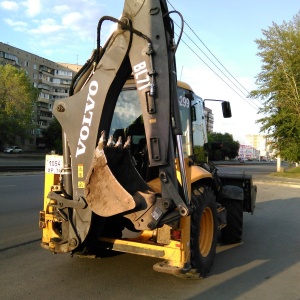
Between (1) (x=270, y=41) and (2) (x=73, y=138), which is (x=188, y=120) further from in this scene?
(1) (x=270, y=41)

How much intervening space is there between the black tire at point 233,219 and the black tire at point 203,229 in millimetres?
1815

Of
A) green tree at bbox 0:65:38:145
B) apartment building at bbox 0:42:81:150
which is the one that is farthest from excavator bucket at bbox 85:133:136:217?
apartment building at bbox 0:42:81:150

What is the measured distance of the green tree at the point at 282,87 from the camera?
3456 centimetres

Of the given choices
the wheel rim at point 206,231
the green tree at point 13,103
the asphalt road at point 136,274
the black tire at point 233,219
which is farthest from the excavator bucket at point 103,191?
the green tree at point 13,103

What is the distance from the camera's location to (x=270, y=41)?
36812mm

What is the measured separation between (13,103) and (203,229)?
65214 mm

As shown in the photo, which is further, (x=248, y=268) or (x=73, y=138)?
(x=248, y=268)

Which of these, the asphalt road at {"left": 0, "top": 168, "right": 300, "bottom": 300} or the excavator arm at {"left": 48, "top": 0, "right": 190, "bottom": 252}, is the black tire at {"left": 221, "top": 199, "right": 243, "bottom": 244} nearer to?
the asphalt road at {"left": 0, "top": 168, "right": 300, "bottom": 300}

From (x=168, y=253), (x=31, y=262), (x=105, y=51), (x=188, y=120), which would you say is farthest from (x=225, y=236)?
(x=105, y=51)

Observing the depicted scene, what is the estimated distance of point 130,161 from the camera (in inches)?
176

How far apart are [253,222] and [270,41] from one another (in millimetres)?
30772

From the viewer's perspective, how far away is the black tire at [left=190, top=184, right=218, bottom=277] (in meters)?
4.84

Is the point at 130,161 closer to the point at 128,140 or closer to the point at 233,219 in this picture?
the point at 128,140

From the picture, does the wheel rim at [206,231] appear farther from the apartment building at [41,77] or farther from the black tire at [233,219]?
the apartment building at [41,77]
